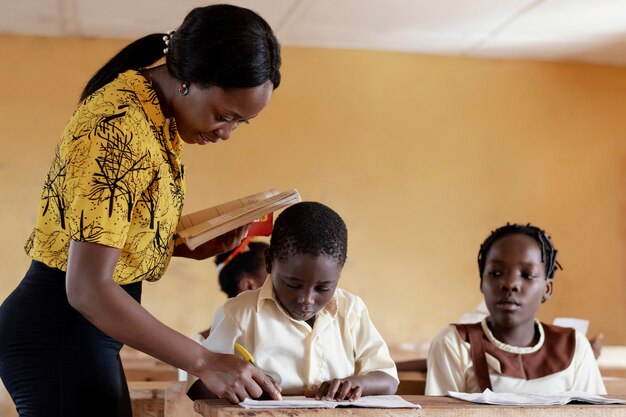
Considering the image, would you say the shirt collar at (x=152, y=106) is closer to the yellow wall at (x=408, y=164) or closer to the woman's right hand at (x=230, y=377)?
the woman's right hand at (x=230, y=377)

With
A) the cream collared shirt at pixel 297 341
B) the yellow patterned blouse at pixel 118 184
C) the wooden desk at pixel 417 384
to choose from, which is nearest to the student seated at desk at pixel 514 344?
the wooden desk at pixel 417 384

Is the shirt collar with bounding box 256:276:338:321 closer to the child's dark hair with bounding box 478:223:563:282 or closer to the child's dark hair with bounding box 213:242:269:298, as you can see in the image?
the child's dark hair with bounding box 478:223:563:282

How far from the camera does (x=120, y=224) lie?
1.48m

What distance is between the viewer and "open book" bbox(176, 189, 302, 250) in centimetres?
171

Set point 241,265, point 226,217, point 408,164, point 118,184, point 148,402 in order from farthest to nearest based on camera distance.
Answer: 1. point 408,164
2. point 241,265
3. point 148,402
4. point 226,217
5. point 118,184

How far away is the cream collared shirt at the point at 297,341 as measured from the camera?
80.6 inches

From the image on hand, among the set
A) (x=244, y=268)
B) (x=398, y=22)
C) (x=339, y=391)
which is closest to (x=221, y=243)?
(x=339, y=391)

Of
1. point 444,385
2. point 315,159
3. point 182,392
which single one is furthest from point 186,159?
point 182,392

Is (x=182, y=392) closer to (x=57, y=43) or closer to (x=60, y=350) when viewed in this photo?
(x=60, y=350)

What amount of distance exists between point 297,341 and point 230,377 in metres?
0.52

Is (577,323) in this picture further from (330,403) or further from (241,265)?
(330,403)

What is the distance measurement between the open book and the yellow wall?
3.76 metres

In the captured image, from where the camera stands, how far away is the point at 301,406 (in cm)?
159

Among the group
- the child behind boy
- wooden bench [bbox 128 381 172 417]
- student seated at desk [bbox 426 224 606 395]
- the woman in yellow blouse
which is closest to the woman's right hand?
the woman in yellow blouse
